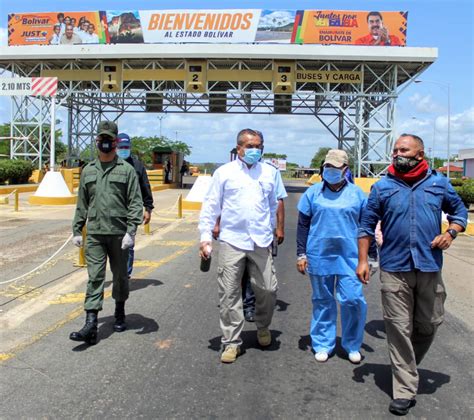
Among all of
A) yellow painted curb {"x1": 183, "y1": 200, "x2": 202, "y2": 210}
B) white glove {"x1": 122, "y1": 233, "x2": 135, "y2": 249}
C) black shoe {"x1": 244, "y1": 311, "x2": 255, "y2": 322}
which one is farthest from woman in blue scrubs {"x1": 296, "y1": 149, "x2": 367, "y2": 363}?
yellow painted curb {"x1": 183, "y1": 200, "x2": 202, "y2": 210}

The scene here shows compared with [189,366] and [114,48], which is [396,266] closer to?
[189,366]

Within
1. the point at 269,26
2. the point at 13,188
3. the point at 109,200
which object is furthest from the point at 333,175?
the point at 269,26

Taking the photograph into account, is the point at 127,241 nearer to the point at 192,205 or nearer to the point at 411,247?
the point at 411,247

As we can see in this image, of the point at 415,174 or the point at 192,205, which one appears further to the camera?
the point at 192,205

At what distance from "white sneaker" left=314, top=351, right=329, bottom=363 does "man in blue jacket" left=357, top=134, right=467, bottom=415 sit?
0.84m

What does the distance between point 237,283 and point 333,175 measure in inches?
49.2

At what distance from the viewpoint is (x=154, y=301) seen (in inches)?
248

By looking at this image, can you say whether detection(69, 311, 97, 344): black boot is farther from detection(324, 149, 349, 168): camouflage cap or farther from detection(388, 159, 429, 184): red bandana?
detection(388, 159, 429, 184): red bandana

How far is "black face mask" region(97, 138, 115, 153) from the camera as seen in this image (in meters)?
4.96

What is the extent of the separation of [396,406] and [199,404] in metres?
1.34

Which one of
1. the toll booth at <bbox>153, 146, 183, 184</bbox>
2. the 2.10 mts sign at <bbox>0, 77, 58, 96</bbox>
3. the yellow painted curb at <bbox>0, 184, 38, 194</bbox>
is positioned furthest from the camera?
the toll booth at <bbox>153, 146, 183, 184</bbox>

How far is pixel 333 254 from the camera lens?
14.5 ft

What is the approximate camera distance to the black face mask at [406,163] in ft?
11.9

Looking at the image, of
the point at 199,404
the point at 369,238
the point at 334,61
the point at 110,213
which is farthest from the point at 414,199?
the point at 334,61
